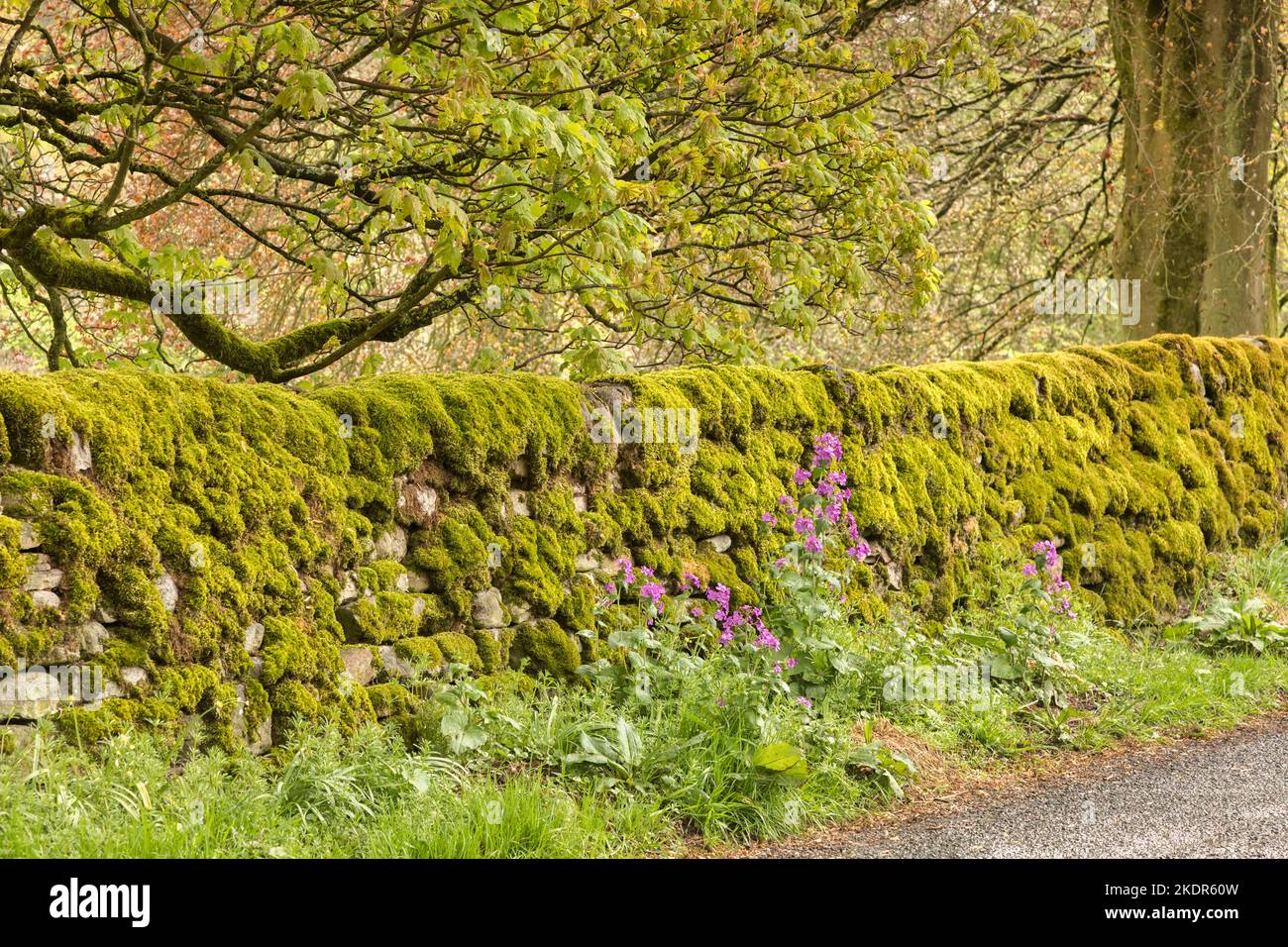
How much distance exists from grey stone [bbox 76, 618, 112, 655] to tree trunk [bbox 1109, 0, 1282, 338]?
10597 millimetres

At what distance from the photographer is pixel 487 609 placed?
17.7ft

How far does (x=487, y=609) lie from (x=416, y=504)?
0.59m

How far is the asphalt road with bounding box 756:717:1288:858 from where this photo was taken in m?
4.75

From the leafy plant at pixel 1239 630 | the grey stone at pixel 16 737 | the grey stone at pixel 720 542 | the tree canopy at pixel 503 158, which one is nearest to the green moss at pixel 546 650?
the grey stone at pixel 720 542

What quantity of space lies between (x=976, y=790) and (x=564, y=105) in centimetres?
416

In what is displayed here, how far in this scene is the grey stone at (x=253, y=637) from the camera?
443 cm

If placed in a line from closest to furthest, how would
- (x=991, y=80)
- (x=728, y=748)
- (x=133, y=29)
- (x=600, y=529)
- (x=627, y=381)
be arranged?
1. (x=728, y=748)
2. (x=133, y=29)
3. (x=600, y=529)
4. (x=627, y=381)
5. (x=991, y=80)

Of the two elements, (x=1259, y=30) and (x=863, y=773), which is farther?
(x=1259, y=30)

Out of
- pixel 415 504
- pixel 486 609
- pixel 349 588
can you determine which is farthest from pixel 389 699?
pixel 415 504

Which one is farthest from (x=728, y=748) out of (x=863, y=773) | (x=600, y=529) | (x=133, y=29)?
(x=133, y=29)

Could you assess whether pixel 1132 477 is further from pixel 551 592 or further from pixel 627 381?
pixel 551 592

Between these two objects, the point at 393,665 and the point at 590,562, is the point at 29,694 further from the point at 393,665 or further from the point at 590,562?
the point at 590,562

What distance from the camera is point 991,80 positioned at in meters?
8.52

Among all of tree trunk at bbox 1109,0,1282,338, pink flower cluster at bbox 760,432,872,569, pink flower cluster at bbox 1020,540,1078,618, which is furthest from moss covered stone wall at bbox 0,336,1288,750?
tree trunk at bbox 1109,0,1282,338
